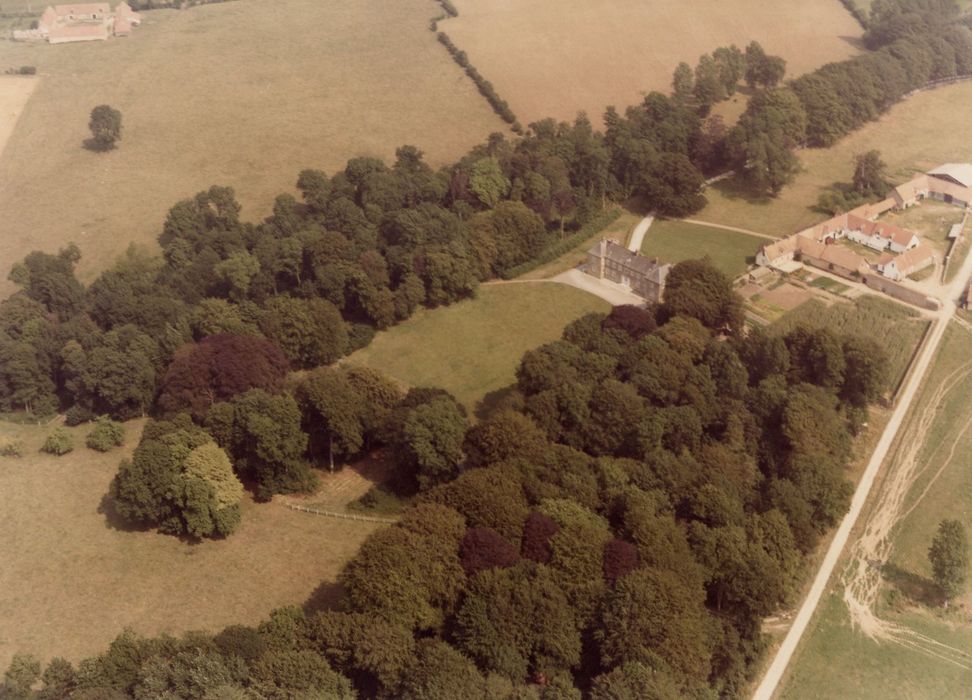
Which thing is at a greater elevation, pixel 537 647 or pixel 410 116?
pixel 410 116

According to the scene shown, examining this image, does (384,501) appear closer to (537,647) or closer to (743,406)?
(537,647)

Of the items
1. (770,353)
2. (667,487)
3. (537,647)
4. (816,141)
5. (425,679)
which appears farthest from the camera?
(816,141)

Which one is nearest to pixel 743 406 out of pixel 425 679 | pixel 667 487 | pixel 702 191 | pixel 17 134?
pixel 667 487

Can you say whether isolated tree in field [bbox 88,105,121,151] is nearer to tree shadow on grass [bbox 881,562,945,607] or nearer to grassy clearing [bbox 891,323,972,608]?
grassy clearing [bbox 891,323,972,608]

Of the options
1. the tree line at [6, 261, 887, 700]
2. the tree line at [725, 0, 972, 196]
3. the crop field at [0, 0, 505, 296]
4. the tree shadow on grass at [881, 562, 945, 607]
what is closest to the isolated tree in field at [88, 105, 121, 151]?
the crop field at [0, 0, 505, 296]

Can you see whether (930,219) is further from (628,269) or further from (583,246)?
(583,246)

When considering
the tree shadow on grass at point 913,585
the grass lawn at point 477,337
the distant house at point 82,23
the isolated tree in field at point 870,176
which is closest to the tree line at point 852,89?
the isolated tree in field at point 870,176

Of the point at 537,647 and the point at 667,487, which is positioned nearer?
the point at 537,647

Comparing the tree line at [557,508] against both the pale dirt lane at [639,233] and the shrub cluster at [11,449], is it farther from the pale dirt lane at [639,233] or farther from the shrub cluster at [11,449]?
the pale dirt lane at [639,233]
